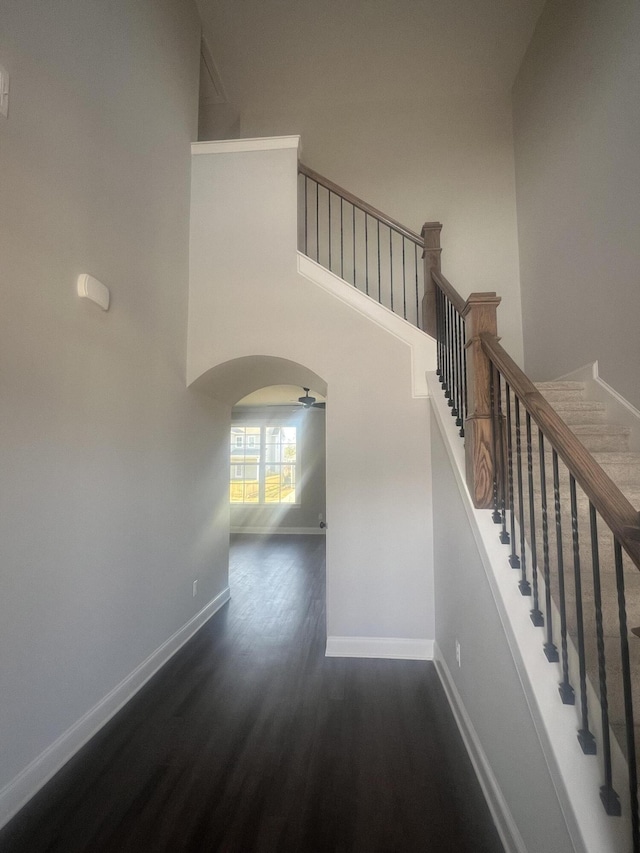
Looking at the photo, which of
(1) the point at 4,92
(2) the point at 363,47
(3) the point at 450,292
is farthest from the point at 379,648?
(2) the point at 363,47

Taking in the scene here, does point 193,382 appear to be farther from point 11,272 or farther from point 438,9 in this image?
point 438,9

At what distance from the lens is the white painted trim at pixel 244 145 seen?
3.49 metres

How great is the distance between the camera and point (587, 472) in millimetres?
1133

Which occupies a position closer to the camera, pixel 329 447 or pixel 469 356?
pixel 469 356

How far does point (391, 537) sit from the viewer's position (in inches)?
124

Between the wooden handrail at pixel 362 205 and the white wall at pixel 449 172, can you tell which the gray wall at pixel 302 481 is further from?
the wooden handrail at pixel 362 205

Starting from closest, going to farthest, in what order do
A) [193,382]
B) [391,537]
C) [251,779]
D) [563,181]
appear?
[251,779] → [391,537] → [193,382] → [563,181]

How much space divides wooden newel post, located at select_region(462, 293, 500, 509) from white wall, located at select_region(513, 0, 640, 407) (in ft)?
5.43

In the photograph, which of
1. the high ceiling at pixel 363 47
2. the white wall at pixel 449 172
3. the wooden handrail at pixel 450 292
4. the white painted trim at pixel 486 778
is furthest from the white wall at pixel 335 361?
the white wall at pixel 449 172

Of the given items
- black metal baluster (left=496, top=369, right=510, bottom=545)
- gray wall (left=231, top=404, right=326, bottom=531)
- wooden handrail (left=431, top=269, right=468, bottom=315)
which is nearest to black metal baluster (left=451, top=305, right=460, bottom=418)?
wooden handrail (left=431, top=269, right=468, bottom=315)

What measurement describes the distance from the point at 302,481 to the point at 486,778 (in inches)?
301

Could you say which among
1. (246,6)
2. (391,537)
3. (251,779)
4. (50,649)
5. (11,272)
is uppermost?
(246,6)

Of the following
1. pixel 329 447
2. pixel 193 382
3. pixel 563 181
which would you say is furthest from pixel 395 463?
pixel 563 181

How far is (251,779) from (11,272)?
2.39m
